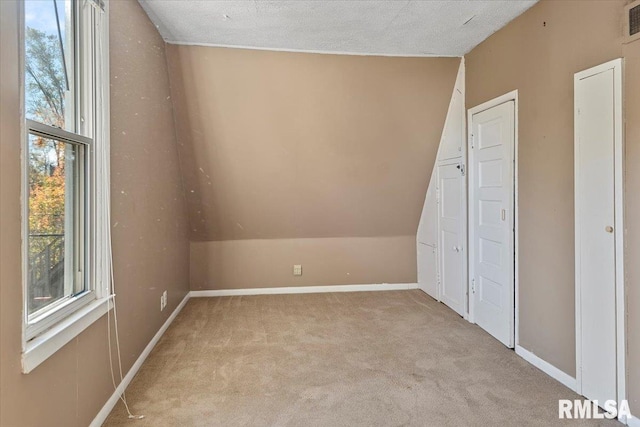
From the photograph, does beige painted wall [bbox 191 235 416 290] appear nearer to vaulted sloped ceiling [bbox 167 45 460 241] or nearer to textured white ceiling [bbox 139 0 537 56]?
vaulted sloped ceiling [bbox 167 45 460 241]

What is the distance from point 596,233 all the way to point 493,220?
949mm

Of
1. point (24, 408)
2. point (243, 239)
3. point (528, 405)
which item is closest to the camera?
point (24, 408)

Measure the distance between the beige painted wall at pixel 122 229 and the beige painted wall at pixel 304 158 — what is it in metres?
0.35

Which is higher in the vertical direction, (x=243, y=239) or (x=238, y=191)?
(x=238, y=191)

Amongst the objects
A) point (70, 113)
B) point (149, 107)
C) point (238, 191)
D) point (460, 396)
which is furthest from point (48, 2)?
point (460, 396)

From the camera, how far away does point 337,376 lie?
240 centimetres

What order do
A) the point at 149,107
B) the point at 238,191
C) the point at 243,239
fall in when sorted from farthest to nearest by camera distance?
the point at 243,239 < the point at 238,191 < the point at 149,107

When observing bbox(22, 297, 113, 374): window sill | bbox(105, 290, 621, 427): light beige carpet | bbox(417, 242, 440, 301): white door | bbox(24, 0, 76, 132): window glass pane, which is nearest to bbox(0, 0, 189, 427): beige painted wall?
bbox(22, 297, 113, 374): window sill

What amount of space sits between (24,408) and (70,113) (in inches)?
51.6

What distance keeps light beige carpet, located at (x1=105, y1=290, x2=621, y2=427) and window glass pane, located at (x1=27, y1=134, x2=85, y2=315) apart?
824 mm

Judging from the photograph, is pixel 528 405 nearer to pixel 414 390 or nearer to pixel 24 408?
pixel 414 390

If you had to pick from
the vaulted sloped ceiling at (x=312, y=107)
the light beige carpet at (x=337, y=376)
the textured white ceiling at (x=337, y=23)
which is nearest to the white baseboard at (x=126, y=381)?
the light beige carpet at (x=337, y=376)

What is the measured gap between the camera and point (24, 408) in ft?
4.26

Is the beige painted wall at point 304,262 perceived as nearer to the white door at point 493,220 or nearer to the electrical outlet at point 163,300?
the electrical outlet at point 163,300
